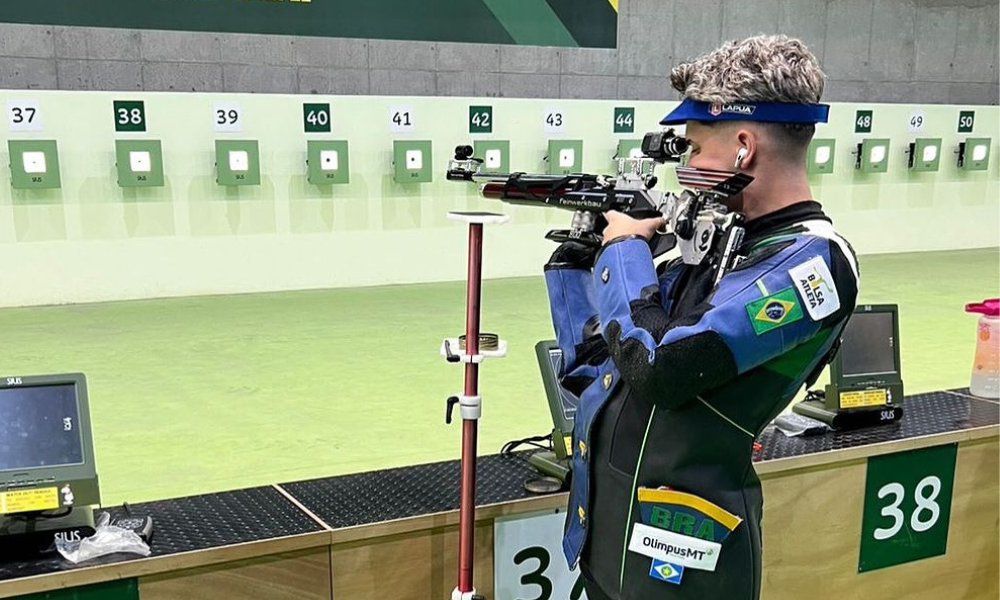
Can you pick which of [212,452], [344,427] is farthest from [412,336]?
[212,452]

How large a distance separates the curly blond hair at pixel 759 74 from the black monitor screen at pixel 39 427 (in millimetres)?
1091

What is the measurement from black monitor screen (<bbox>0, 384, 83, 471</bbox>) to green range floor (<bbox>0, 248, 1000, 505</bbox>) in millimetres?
1044

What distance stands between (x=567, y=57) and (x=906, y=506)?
4827 millimetres

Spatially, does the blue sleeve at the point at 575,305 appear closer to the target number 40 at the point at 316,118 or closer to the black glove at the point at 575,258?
the black glove at the point at 575,258

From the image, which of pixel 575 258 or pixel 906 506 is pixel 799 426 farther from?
pixel 575 258

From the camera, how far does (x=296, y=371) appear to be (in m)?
3.73

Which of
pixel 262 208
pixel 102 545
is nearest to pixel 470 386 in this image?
pixel 102 545

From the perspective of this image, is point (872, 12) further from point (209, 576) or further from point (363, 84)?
point (209, 576)

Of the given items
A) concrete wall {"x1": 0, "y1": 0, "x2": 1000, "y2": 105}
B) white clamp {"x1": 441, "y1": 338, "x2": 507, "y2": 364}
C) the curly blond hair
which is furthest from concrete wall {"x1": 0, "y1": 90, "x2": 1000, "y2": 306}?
the curly blond hair

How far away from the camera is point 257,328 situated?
14.5 ft

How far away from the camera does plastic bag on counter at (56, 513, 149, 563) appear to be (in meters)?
1.46

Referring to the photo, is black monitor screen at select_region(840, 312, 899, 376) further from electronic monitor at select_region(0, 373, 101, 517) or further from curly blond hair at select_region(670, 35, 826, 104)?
electronic monitor at select_region(0, 373, 101, 517)

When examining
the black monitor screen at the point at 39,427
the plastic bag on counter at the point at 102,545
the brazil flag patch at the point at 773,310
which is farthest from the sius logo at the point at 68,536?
the brazil flag patch at the point at 773,310

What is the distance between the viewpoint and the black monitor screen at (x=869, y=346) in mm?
2211
